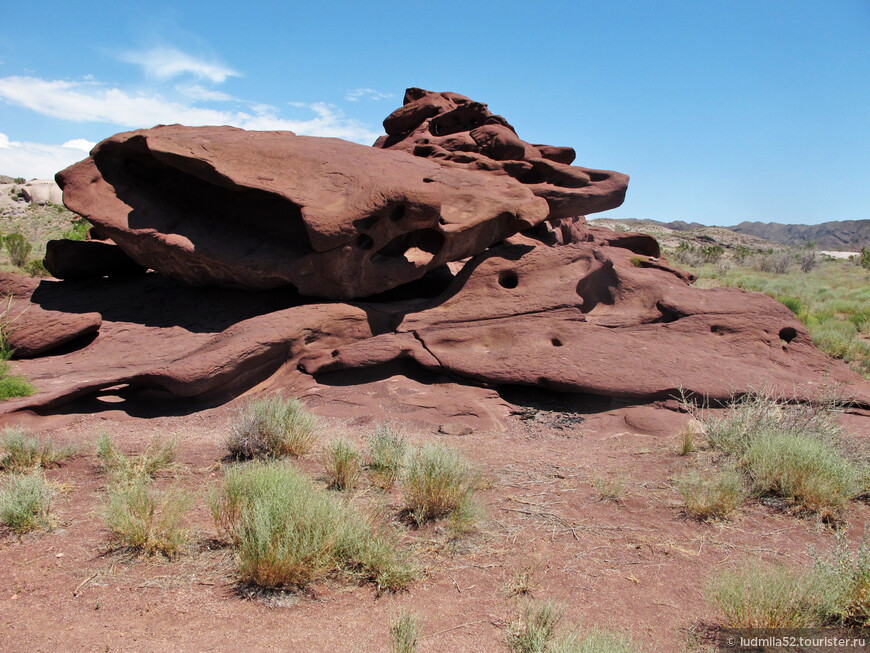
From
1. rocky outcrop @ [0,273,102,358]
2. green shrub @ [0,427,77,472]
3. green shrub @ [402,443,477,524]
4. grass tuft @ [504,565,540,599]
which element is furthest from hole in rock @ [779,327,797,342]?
rocky outcrop @ [0,273,102,358]

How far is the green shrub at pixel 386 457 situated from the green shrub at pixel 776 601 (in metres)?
2.67

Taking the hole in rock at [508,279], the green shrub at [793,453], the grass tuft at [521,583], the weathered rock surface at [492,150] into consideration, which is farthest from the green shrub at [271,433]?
the weathered rock surface at [492,150]

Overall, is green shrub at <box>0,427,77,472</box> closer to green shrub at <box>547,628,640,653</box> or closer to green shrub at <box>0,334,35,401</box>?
green shrub at <box>0,334,35,401</box>

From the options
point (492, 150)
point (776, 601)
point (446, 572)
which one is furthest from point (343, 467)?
point (492, 150)

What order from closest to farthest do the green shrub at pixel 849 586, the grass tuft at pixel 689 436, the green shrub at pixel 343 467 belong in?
the green shrub at pixel 849 586
the green shrub at pixel 343 467
the grass tuft at pixel 689 436

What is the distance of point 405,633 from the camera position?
3.00 meters

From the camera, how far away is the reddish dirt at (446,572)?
10.3ft

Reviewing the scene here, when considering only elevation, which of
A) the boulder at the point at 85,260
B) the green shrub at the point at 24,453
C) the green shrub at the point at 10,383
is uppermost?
the boulder at the point at 85,260

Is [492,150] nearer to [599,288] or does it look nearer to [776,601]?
[599,288]

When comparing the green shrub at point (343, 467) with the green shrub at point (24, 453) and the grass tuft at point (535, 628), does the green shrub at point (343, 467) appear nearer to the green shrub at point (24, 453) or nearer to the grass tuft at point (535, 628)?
the grass tuft at point (535, 628)

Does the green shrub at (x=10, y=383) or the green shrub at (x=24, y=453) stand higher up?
the green shrub at (x=10, y=383)

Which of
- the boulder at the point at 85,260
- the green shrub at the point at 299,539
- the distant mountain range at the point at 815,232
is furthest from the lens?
the distant mountain range at the point at 815,232

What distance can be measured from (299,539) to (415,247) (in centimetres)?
573

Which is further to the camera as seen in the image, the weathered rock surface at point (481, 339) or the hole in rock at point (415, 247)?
the hole in rock at point (415, 247)
